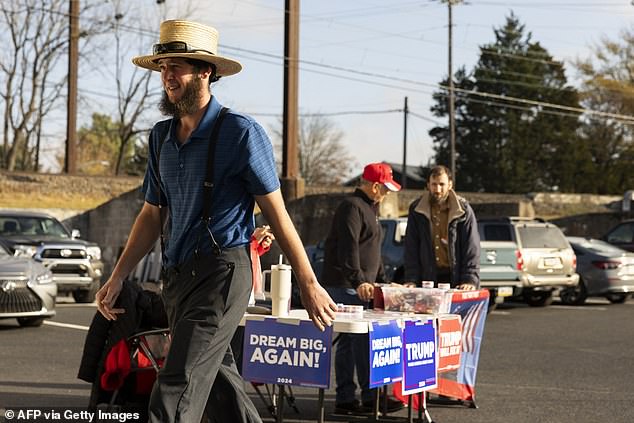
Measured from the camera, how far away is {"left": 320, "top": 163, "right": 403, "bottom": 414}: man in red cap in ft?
28.8

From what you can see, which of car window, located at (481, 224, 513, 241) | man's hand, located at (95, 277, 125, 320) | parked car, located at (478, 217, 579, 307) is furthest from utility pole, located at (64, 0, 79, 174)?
man's hand, located at (95, 277, 125, 320)

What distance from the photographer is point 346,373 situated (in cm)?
888

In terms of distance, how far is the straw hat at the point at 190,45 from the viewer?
507 cm

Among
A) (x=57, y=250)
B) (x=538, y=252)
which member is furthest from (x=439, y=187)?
(x=57, y=250)

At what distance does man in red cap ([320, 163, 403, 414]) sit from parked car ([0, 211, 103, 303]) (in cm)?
1283

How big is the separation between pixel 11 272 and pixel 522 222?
1013 centimetres

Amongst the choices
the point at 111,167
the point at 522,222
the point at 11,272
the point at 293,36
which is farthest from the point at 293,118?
the point at 111,167

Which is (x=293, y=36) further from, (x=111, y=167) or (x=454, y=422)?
(x=111, y=167)

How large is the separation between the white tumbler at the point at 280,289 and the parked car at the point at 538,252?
1439cm

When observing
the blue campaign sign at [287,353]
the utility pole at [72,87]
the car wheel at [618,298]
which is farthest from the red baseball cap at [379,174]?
the utility pole at [72,87]

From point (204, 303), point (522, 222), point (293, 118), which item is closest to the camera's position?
point (204, 303)

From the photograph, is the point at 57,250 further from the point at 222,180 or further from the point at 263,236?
the point at 222,180

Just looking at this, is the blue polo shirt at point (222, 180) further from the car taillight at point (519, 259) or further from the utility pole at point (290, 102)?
the utility pole at point (290, 102)

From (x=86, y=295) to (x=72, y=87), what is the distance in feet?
64.9
